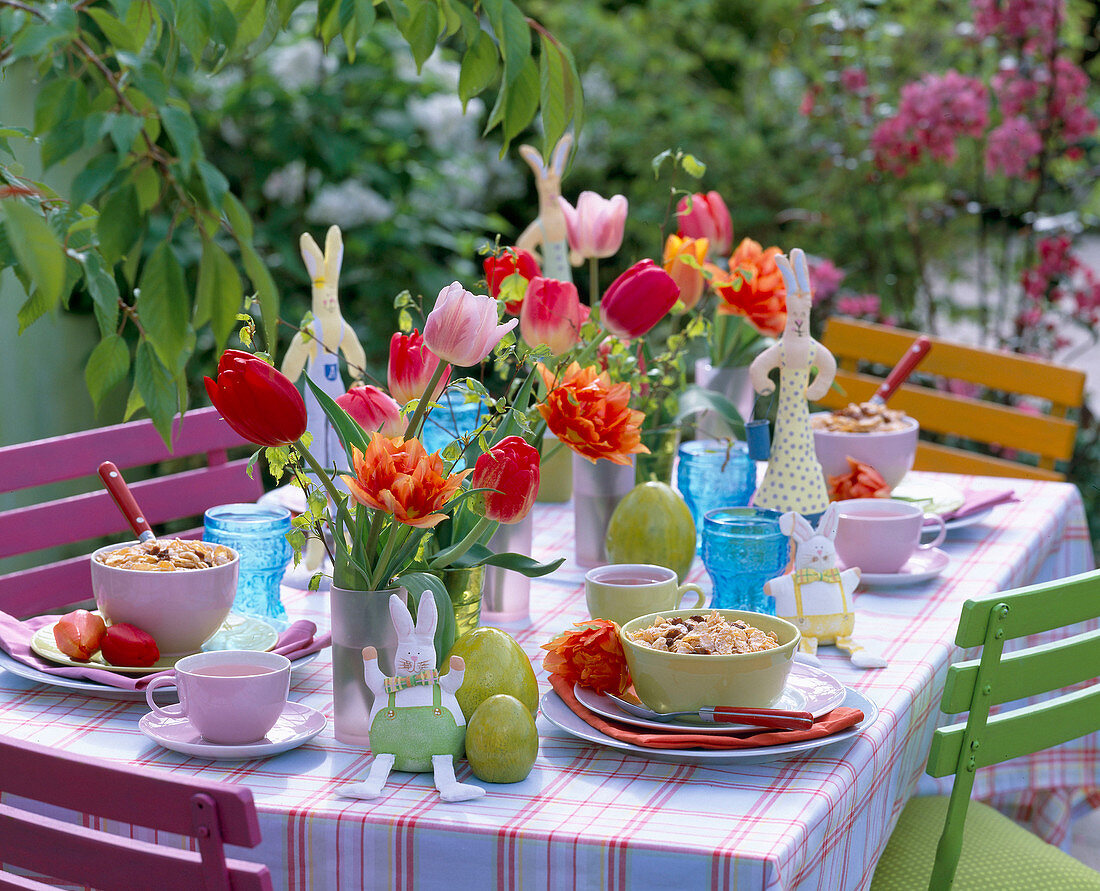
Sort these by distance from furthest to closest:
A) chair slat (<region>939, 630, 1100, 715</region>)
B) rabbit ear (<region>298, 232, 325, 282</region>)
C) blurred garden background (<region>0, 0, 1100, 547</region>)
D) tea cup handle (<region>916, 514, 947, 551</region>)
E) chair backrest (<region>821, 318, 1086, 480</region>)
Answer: blurred garden background (<region>0, 0, 1100, 547</region>) < chair backrest (<region>821, 318, 1086, 480</region>) < tea cup handle (<region>916, 514, 947, 551</region>) < rabbit ear (<region>298, 232, 325, 282</region>) < chair slat (<region>939, 630, 1100, 715</region>)

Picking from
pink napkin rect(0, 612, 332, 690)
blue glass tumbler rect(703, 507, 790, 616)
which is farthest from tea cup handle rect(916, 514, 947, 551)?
pink napkin rect(0, 612, 332, 690)

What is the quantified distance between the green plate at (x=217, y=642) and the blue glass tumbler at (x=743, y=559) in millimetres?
450

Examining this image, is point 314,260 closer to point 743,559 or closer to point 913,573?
point 743,559

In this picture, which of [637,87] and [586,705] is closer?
[586,705]

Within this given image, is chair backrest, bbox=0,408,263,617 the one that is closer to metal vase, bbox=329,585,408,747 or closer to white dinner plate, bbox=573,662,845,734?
metal vase, bbox=329,585,408,747

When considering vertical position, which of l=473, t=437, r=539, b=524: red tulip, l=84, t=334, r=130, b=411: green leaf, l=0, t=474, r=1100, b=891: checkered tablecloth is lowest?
l=0, t=474, r=1100, b=891: checkered tablecloth

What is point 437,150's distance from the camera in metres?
3.62

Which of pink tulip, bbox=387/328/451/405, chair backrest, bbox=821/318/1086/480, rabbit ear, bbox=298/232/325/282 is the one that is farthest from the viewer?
chair backrest, bbox=821/318/1086/480

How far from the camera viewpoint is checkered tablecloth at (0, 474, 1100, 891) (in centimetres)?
88

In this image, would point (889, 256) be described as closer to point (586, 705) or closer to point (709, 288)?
point (709, 288)

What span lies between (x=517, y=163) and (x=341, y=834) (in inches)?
153

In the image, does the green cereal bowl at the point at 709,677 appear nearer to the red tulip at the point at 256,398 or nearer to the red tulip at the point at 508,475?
the red tulip at the point at 508,475

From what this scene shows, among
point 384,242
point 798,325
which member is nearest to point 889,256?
point 384,242

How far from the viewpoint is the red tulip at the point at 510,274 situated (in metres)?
1.37
